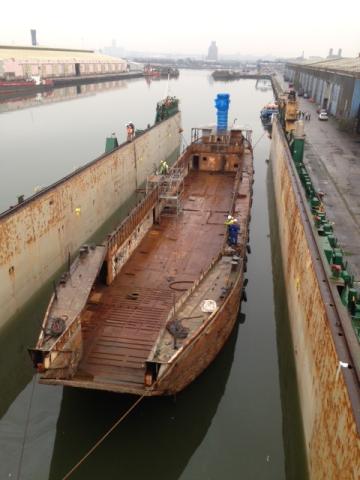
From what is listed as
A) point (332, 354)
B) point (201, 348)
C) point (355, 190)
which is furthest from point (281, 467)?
point (355, 190)

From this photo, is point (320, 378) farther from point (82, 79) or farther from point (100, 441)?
point (82, 79)

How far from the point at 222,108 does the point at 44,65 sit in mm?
85266

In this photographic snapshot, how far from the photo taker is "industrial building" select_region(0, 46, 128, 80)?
284ft

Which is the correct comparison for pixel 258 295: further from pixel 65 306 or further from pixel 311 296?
pixel 65 306

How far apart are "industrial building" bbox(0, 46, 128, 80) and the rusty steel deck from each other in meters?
79.4

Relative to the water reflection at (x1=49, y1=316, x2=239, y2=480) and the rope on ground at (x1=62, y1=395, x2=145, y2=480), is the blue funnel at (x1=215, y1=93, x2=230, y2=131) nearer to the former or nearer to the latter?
the water reflection at (x1=49, y1=316, x2=239, y2=480)

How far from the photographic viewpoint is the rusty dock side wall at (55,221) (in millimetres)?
13969

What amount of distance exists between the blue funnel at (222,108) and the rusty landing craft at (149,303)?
1203 centimetres

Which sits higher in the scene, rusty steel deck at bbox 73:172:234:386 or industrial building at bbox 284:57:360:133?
industrial building at bbox 284:57:360:133

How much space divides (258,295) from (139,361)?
27.3 ft

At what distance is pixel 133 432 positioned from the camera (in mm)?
10500

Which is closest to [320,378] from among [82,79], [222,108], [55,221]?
[55,221]

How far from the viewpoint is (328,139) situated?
117ft

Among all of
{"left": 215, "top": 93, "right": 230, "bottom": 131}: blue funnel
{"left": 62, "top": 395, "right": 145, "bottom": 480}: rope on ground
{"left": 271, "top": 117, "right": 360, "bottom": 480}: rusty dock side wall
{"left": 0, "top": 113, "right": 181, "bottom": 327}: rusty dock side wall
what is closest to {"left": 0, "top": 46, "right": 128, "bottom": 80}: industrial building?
{"left": 215, "top": 93, "right": 230, "bottom": 131}: blue funnel
